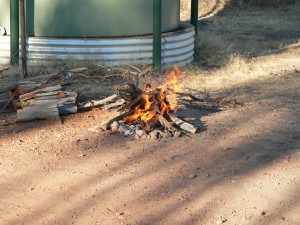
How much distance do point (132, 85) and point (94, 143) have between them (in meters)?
0.86

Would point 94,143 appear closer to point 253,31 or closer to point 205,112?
point 205,112

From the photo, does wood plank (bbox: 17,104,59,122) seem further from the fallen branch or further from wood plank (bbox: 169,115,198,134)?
wood plank (bbox: 169,115,198,134)

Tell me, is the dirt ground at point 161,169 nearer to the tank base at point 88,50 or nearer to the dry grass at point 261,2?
the tank base at point 88,50

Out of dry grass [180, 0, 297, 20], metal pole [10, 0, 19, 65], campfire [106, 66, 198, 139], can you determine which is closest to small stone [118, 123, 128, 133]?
campfire [106, 66, 198, 139]

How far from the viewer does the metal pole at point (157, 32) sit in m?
10.2

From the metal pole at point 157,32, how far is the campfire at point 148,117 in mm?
2944

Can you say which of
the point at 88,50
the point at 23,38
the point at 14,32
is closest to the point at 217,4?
the point at 88,50

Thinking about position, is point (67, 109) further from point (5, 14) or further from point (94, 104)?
point (5, 14)

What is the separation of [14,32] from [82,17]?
1.02 metres

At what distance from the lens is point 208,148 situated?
6.61m

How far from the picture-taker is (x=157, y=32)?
10.3 metres

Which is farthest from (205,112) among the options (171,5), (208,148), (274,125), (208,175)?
(171,5)

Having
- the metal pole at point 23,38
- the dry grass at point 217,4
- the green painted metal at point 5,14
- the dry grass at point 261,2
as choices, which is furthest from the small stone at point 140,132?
the dry grass at point 261,2

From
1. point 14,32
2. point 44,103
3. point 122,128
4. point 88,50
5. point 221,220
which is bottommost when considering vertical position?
point 221,220
